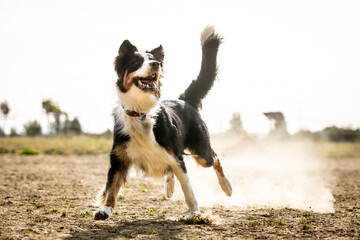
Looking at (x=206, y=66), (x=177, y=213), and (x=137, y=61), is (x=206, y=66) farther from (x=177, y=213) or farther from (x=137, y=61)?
(x=177, y=213)

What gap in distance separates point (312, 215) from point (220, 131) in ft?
68.2

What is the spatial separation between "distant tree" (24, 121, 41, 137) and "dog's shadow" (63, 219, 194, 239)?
34.5m

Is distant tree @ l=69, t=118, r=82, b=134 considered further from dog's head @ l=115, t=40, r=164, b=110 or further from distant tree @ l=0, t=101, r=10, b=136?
dog's head @ l=115, t=40, r=164, b=110

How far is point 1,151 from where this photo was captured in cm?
2047

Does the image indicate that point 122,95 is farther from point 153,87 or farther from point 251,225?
point 251,225

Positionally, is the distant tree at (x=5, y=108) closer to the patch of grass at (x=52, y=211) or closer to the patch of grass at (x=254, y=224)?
the patch of grass at (x=52, y=211)

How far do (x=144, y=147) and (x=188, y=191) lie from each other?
823 mm

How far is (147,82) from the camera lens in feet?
15.9

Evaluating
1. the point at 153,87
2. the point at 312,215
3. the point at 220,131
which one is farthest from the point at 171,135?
the point at 220,131

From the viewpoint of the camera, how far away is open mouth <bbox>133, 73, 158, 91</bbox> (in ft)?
15.5

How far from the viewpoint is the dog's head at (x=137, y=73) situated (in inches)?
185

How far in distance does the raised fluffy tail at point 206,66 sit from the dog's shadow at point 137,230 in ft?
9.05

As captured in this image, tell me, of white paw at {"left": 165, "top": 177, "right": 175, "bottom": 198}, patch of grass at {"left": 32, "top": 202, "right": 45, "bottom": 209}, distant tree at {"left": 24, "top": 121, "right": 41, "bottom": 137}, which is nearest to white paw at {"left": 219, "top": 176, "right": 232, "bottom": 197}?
white paw at {"left": 165, "top": 177, "right": 175, "bottom": 198}

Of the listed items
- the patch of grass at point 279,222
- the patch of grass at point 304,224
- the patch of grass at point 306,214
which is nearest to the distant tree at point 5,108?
the patch of grass at point 306,214
